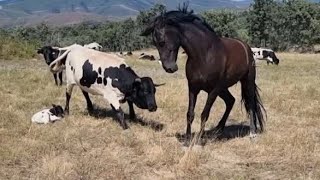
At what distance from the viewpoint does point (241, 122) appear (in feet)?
35.8

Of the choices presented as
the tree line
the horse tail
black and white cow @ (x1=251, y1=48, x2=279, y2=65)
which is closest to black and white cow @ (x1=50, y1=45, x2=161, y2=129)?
the horse tail

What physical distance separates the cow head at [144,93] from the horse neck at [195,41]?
1725 mm

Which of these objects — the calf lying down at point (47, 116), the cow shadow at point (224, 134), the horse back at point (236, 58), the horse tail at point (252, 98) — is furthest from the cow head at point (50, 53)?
the horse back at point (236, 58)

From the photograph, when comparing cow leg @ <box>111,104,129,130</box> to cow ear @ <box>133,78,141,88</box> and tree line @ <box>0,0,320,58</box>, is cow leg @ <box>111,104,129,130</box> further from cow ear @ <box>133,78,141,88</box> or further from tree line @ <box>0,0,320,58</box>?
tree line @ <box>0,0,320,58</box>

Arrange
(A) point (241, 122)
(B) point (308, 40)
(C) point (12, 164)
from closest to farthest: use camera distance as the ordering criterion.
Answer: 1. (C) point (12, 164)
2. (A) point (241, 122)
3. (B) point (308, 40)

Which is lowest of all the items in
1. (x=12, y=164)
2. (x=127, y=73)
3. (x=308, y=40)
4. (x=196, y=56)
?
(x=308, y=40)

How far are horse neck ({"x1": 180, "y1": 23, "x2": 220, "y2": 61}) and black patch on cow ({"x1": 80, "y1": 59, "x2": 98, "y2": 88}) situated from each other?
9.40 feet

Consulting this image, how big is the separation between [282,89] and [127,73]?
7.00 metres

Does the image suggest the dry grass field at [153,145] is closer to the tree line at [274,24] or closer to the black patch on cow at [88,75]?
the black patch on cow at [88,75]

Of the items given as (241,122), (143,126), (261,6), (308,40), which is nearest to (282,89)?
(241,122)

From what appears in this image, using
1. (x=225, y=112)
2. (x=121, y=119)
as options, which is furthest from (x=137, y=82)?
(x=225, y=112)

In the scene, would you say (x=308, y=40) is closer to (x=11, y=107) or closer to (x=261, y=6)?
(x=261, y=6)

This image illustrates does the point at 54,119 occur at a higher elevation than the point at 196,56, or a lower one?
lower

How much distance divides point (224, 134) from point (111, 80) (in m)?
2.53
